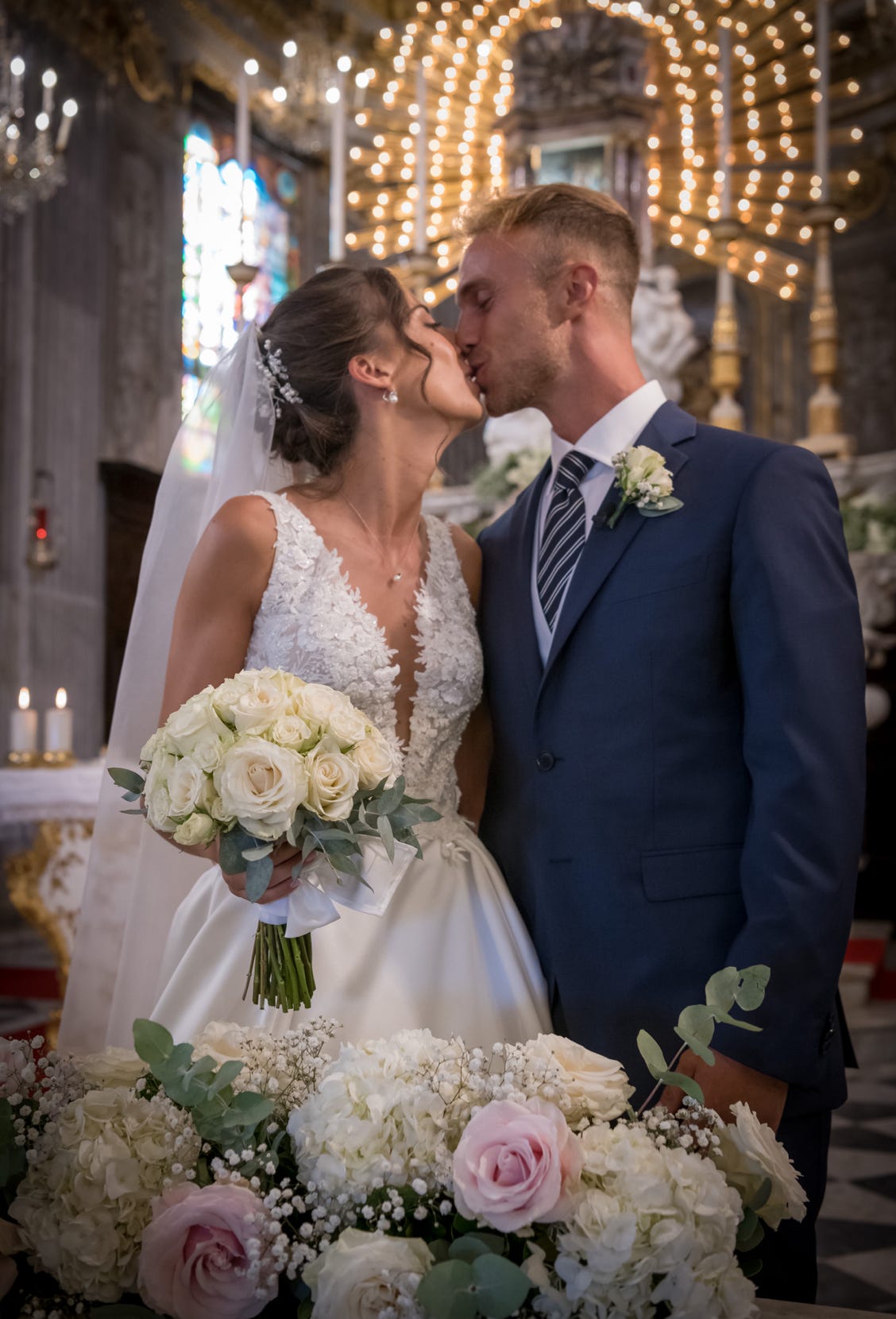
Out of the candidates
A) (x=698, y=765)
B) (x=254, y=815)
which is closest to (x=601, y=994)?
(x=698, y=765)

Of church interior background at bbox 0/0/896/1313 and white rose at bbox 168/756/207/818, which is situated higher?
church interior background at bbox 0/0/896/1313

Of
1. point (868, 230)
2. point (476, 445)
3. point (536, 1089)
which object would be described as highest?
point (868, 230)

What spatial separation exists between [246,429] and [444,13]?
6.44 m

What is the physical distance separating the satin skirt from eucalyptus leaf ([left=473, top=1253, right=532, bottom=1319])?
0.97 meters

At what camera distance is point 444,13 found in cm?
782

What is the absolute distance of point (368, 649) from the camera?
2.16 m

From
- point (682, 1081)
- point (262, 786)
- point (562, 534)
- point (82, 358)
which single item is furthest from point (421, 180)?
point (682, 1081)

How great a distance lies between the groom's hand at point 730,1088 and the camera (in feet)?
5.58

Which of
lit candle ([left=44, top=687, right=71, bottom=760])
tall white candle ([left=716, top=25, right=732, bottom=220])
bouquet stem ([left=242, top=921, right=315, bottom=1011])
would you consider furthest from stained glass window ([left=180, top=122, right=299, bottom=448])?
bouquet stem ([left=242, top=921, right=315, bottom=1011])

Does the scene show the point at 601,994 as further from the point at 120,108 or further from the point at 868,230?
the point at 868,230

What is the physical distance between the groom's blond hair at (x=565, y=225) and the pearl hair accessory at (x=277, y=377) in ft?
1.44

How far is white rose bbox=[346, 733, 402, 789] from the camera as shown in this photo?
142 cm

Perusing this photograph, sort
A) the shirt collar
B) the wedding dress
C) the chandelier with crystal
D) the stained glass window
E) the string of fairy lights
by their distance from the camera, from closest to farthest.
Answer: the wedding dress < the shirt collar < the chandelier with crystal < the string of fairy lights < the stained glass window

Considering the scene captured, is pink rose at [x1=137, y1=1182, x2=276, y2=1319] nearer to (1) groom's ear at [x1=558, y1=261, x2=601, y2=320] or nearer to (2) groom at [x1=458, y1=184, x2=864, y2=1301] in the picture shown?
(2) groom at [x1=458, y1=184, x2=864, y2=1301]
